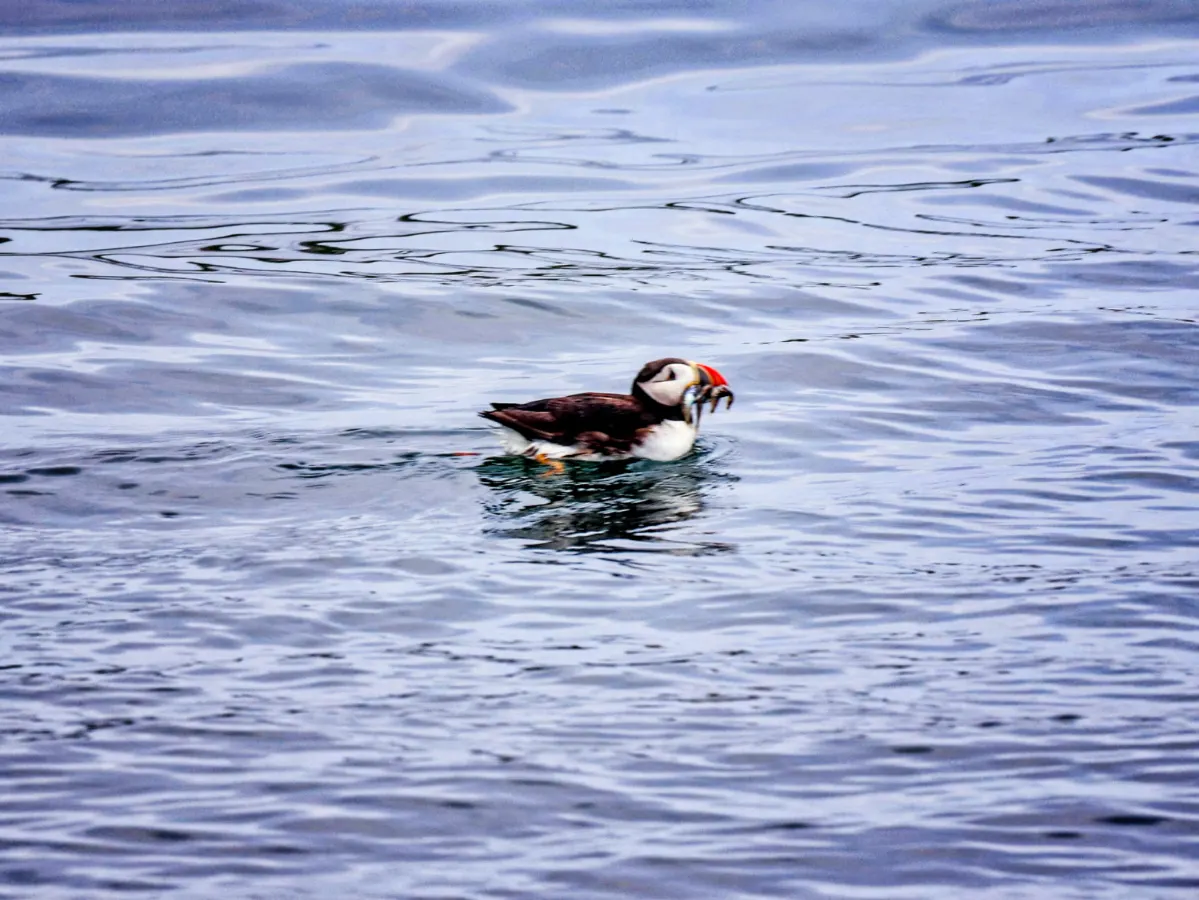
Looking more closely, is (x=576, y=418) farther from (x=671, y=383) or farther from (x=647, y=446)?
(x=671, y=383)

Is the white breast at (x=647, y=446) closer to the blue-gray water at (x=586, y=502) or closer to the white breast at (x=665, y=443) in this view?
the white breast at (x=665, y=443)

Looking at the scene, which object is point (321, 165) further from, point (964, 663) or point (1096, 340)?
point (964, 663)

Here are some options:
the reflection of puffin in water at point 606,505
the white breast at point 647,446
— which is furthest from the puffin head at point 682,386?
the reflection of puffin in water at point 606,505

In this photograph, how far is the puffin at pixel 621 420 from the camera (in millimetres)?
9500

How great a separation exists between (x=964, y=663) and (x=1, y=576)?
12.6 feet

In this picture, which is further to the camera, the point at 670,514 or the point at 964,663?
the point at 670,514

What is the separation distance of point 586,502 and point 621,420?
97 cm

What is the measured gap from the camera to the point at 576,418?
31.3 feet

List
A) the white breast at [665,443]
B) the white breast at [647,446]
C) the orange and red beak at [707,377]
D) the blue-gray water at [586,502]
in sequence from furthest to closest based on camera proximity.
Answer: the orange and red beak at [707,377]
the white breast at [665,443]
the white breast at [647,446]
the blue-gray water at [586,502]

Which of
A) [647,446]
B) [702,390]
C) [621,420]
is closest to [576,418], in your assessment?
[621,420]

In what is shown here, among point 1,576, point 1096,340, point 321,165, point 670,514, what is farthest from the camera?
point 321,165

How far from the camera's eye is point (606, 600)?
6.91 m

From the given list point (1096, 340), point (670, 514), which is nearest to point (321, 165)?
point (1096, 340)

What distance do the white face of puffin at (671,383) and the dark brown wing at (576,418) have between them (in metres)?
0.13
